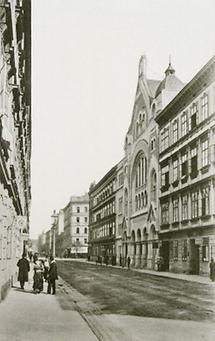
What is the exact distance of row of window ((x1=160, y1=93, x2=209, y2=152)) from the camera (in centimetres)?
3011

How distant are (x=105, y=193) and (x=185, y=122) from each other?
41141 millimetres

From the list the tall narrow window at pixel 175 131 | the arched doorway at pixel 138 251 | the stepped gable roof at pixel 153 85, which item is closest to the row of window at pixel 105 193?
the arched doorway at pixel 138 251

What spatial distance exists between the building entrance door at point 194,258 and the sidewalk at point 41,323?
18884 millimetres

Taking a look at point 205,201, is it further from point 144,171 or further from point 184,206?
point 144,171

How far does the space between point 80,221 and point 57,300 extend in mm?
94468

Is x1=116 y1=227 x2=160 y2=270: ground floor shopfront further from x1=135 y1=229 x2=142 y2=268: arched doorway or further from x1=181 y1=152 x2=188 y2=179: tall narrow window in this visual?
x1=181 y1=152 x2=188 y2=179: tall narrow window

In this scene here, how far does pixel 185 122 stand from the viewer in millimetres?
34250

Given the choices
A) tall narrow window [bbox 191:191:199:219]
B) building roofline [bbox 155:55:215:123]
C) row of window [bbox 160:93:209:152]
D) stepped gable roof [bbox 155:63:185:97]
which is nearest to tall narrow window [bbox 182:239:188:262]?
tall narrow window [bbox 191:191:199:219]

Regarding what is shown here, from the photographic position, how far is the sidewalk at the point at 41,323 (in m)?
9.20

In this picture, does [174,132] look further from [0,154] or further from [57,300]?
[0,154]

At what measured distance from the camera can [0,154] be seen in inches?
456

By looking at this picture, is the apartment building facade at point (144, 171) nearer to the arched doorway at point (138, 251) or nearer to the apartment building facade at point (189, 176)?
the arched doorway at point (138, 251)

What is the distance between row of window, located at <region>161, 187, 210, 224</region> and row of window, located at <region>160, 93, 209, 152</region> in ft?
13.1

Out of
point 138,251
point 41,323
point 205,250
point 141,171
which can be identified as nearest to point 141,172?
point 141,171
